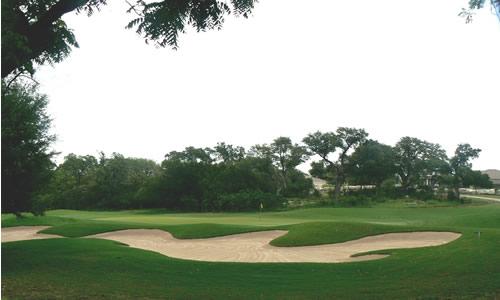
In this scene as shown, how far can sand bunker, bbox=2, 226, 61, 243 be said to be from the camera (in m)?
31.6

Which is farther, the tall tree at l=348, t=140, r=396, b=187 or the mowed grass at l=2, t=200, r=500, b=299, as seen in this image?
the tall tree at l=348, t=140, r=396, b=187

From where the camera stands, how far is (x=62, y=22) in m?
4.52

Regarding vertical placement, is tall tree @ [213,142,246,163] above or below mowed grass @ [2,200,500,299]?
above

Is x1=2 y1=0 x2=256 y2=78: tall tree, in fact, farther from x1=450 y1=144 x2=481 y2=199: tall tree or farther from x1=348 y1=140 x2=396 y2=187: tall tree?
x1=450 y1=144 x2=481 y2=199: tall tree

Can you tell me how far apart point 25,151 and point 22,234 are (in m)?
18.9

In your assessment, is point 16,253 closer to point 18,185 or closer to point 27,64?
point 18,185

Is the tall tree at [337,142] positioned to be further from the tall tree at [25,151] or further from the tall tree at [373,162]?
the tall tree at [25,151]

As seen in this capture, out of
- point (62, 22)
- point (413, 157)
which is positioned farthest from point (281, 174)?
point (62, 22)

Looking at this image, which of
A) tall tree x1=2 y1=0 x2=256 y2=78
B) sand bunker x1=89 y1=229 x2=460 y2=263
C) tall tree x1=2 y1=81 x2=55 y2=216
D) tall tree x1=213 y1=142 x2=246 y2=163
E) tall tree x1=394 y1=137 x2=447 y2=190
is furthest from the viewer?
tall tree x1=213 y1=142 x2=246 y2=163

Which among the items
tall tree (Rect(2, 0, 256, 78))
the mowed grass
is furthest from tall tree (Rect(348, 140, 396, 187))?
tall tree (Rect(2, 0, 256, 78))

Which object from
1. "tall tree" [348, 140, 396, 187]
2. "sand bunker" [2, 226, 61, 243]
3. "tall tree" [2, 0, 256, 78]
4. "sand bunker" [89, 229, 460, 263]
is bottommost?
"sand bunker" [89, 229, 460, 263]

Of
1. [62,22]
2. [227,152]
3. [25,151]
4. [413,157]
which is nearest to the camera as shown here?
[62,22]

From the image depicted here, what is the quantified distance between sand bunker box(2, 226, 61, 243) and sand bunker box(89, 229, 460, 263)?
7.44 meters

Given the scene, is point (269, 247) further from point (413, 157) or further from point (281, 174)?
point (413, 157)
